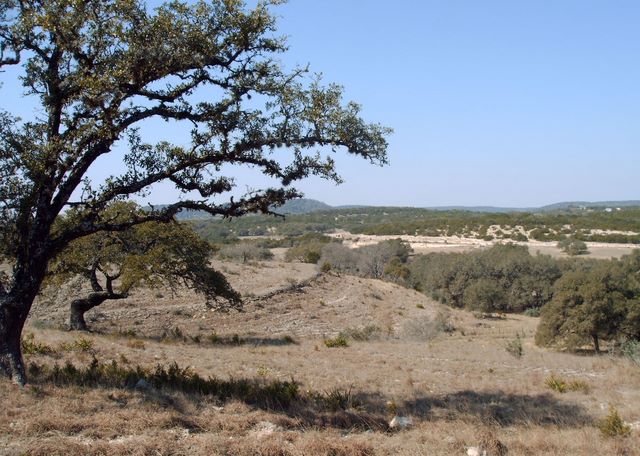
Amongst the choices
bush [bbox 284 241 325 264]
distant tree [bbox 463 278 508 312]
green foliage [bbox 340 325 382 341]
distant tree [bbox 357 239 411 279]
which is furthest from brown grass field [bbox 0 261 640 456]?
distant tree [bbox 357 239 411 279]

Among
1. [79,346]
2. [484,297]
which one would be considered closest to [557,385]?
[79,346]

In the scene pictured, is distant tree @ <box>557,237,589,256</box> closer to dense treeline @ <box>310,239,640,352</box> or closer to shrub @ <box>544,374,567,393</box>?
dense treeline @ <box>310,239,640,352</box>

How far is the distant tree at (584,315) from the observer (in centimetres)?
2662

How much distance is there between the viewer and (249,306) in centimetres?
2922

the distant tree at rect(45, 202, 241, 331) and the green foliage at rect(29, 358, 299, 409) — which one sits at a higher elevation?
the distant tree at rect(45, 202, 241, 331)

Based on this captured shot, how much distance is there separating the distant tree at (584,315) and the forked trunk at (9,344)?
25773mm

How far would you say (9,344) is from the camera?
751cm

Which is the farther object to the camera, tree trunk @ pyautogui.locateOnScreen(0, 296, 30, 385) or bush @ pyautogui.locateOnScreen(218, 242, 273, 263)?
bush @ pyautogui.locateOnScreen(218, 242, 273, 263)

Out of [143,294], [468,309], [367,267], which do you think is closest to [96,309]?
[143,294]

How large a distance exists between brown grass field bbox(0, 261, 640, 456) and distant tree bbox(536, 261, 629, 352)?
267 inches

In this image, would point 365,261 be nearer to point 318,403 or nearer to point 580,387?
point 580,387

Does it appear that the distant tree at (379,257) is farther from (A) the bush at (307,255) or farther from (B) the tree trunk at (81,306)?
(B) the tree trunk at (81,306)

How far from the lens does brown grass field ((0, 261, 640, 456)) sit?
5926 mm

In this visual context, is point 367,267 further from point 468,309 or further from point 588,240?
point 588,240
